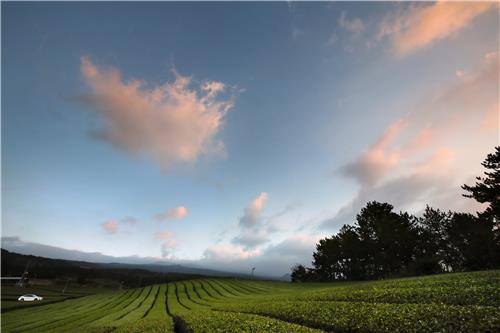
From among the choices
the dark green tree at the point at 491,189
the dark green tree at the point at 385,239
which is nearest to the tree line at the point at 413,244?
the dark green tree at the point at 385,239

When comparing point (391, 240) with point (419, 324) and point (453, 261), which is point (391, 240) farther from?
point (419, 324)

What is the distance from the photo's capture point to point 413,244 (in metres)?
93.0

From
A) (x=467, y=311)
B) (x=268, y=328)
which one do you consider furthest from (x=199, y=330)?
(x=467, y=311)

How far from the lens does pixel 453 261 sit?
8988 cm

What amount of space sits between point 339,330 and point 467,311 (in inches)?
332

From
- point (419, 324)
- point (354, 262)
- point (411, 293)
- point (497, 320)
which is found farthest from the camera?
point (354, 262)

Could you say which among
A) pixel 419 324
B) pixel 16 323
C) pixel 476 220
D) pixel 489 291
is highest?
pixel 476 220

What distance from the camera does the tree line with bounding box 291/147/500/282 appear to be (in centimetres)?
8112

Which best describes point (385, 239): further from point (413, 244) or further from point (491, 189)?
point (491, 189)

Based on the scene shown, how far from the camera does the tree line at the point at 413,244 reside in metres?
81.1

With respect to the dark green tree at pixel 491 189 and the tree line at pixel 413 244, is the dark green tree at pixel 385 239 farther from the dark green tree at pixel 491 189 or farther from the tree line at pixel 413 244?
the dark green tree at pixel 491 189

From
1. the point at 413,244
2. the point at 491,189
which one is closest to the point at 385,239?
the point at 413,244

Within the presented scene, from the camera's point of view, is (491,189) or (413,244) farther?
(413,244)

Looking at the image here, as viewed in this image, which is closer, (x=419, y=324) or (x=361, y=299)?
(x=419, y=324)
